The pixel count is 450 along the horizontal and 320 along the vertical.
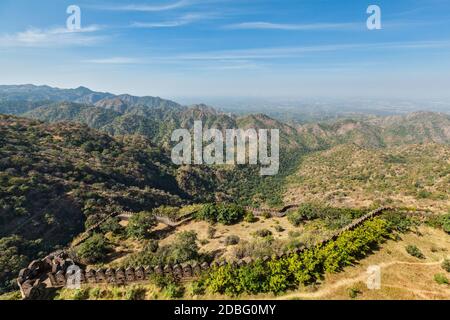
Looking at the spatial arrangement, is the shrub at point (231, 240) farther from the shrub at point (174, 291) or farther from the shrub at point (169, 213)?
the shrub at point (169, 213)

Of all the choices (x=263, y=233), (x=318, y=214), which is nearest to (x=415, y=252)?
(x=318, y=214)

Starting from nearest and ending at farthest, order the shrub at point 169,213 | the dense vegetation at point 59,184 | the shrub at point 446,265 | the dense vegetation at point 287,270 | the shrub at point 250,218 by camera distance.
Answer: the dense vegetation at point 287,270 → the shrub at point 446,265 → the shrub at point 250,218 → the shrub at point 169,213 → the dense vegetation at point 59,184

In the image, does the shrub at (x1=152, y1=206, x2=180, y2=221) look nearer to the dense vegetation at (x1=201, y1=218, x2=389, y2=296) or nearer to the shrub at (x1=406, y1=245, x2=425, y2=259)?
the dense vegetation at (x1=201, y1=218, x2=389, y2=296)

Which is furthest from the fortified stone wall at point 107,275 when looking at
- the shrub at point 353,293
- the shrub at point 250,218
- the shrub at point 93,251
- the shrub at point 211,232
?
the shrub at point 250,218

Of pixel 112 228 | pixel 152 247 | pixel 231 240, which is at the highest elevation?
pixel 231 240

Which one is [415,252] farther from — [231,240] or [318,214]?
[231,240]
